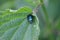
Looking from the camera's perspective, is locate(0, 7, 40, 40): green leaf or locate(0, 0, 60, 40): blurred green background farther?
locate(0, 0, 60, 40): blurred green background

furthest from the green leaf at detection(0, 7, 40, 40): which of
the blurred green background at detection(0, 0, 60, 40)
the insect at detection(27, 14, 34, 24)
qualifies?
the blurred green background at detection(0, 0, 60, 40)

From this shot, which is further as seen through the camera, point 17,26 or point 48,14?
point 48,14

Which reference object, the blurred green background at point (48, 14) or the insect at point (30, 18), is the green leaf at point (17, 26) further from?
the blurred green background at point (48, 14)

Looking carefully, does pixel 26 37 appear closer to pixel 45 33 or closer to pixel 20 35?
pixel 20 35

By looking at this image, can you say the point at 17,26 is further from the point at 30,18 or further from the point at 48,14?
the point at 48,14

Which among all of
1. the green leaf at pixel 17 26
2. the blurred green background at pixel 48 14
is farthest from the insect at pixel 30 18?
the blurred green background at pixel 48 14

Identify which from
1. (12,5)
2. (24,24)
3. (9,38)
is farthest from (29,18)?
(12,5)

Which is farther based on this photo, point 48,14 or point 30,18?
point 48,14

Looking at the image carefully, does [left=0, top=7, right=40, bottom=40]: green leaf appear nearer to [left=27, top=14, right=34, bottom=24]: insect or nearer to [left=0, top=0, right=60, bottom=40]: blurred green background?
[left=27, top=14, right=34, bottom=24]: insect

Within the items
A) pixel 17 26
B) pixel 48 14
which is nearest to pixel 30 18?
pixel 17 26
